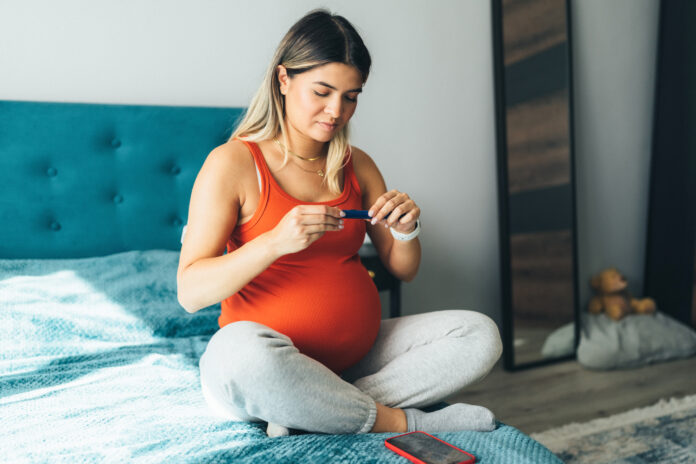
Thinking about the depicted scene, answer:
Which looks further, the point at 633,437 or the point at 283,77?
the point at 633,437

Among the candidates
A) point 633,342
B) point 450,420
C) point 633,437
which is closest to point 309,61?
point 450,420

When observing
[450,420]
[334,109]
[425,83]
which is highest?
[425,83]

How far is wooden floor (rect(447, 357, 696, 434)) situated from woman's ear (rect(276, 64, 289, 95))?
4.36ft

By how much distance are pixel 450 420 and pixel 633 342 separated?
1.68 m

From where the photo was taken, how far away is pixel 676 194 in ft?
8.32

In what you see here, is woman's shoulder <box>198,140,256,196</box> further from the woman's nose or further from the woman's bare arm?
the woman's bare arm

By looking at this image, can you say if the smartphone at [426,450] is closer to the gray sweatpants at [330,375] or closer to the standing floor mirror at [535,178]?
the gray sweatpants at [330,375]

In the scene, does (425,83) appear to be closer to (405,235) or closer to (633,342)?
(405,235)

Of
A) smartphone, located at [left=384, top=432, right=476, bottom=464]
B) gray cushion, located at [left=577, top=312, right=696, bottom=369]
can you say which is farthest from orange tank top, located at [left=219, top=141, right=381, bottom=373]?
gray cushion, located at [left=577, top=312, right=696, bottom=369]

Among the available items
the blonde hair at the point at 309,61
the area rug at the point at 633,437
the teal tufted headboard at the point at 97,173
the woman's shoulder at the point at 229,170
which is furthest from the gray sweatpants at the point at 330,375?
the teal tufted headboard at the point at 97,173

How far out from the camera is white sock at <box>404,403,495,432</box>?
94 centimetres

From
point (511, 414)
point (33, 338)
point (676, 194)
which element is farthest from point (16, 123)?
point (676, 194)

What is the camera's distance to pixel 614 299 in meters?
2.49

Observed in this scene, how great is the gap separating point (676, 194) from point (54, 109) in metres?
2.72
